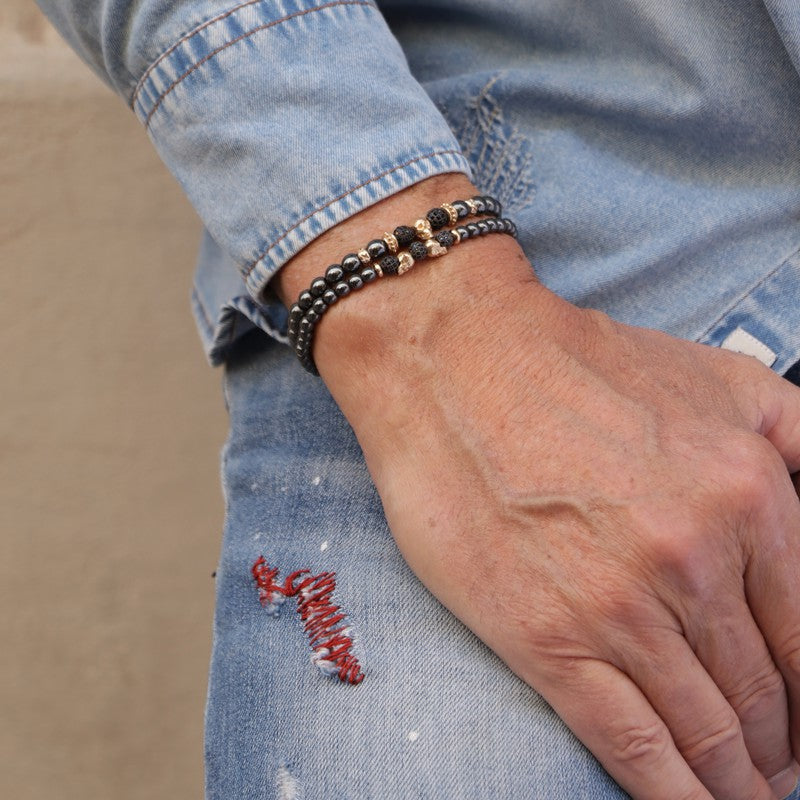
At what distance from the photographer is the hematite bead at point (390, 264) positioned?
698mm

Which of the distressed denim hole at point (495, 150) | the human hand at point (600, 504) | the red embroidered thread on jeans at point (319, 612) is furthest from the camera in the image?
the distressed denim hole at point (495, 150)

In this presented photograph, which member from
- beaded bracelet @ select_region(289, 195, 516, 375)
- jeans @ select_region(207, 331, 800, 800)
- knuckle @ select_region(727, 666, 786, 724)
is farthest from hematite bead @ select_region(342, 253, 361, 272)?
knuckle @ select_region(727, 666, 786, 724)

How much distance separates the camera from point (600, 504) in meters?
0.64

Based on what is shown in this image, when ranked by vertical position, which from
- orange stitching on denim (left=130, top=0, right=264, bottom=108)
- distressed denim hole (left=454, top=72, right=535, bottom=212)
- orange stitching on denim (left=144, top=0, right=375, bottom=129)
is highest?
orange stitching on denim (left=130, top=0, right=264, bottom=108)

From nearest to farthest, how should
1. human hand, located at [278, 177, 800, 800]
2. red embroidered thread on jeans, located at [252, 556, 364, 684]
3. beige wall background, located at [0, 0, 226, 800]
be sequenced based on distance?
human hand, located at [278, 177, 800, 800] < red embroidered thread on jeans, located at [252, 556, 364, 684] < beige wall background, located at [0, 0, 226, 800]

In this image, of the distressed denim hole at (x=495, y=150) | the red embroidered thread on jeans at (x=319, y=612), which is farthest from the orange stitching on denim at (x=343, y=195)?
the red embroidered thread on jeans at (x=319, y=612)

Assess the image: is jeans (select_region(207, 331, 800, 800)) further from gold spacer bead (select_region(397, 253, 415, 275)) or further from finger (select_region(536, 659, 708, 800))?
gold spacer bead (select_region(397, 253, 415, 275))

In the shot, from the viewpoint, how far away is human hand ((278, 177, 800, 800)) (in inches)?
24.9

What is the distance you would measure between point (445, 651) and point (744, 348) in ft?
1.32

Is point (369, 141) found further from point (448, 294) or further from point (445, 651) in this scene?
point (445, 651)

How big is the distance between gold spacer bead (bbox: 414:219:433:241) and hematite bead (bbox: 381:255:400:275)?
2cm

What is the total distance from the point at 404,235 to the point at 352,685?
1.31ft

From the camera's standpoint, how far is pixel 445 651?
0.72 meters

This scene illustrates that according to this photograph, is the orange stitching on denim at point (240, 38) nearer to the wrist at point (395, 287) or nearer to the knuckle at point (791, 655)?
the wrist at point (395, 287)
